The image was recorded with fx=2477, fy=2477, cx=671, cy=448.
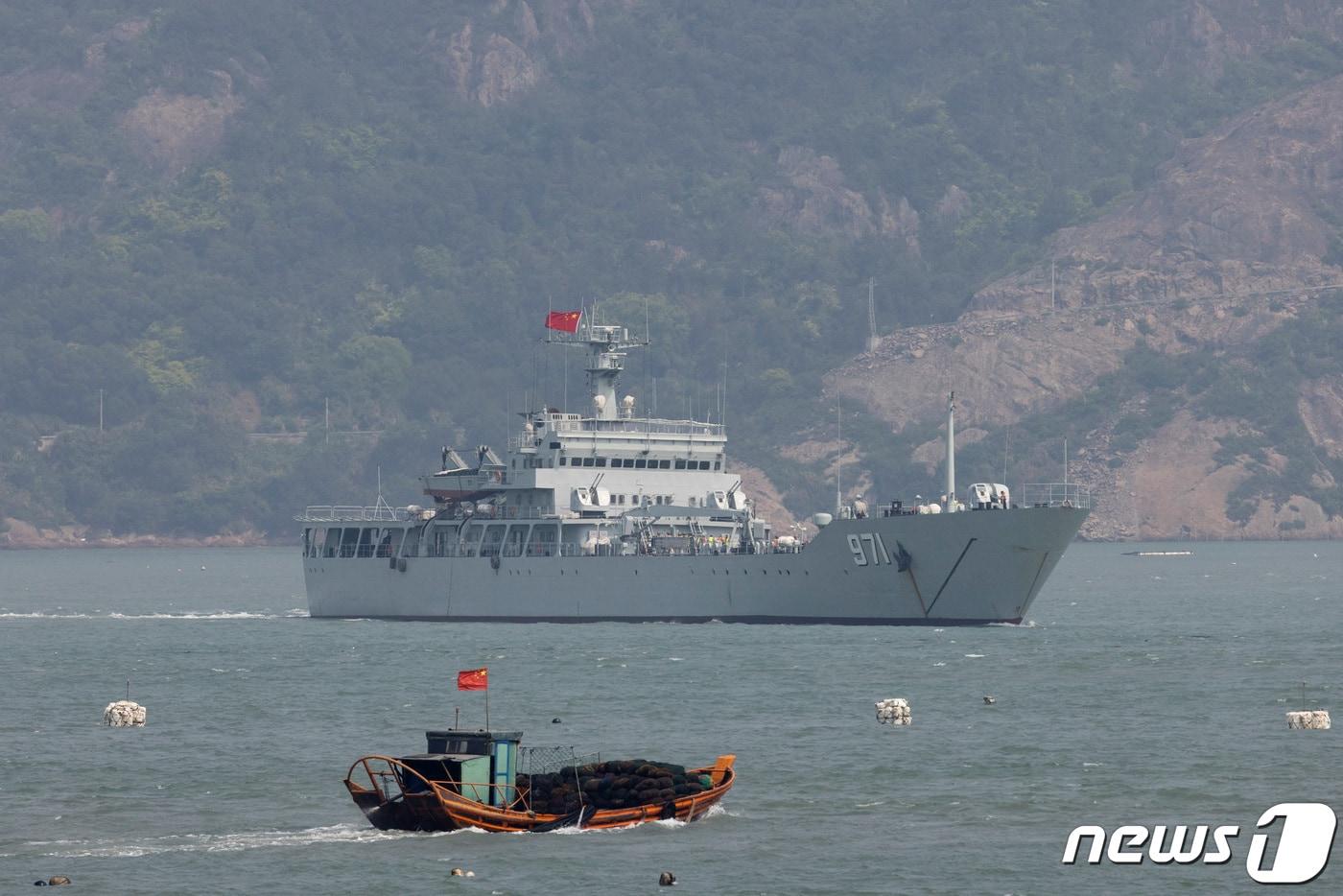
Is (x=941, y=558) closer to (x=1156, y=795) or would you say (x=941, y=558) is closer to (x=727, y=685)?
(x=727, y=685)

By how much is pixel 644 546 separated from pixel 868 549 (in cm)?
1053

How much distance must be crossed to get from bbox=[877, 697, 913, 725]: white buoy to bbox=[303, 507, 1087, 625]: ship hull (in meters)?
23.8

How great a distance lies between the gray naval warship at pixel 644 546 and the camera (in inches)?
3344

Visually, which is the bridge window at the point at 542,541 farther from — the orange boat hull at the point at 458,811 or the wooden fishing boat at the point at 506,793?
the orange boat hull at the point at 458,811

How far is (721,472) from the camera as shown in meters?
100

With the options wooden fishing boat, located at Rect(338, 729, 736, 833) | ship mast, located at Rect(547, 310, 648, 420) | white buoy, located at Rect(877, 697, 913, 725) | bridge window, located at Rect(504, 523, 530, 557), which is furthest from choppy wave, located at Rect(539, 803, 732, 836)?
ship mast, located at Rect(547, 310, 648, 420)

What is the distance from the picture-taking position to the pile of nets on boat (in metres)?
45.1

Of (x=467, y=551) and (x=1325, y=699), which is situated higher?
(x=467, y=551)

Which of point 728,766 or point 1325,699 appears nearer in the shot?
point 728,766

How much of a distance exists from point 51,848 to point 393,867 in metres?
6.65

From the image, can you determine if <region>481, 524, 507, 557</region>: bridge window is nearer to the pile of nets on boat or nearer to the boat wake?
the boat wake

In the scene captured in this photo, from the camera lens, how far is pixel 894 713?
60000 millimetres

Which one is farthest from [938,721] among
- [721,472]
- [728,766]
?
[721,472]

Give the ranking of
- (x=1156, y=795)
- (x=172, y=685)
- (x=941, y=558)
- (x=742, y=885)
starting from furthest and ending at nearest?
1. (x=941, y=558)
2. (x=172, y=685)
3. (x=1156, y=795)
4. (x=742, y=885)
